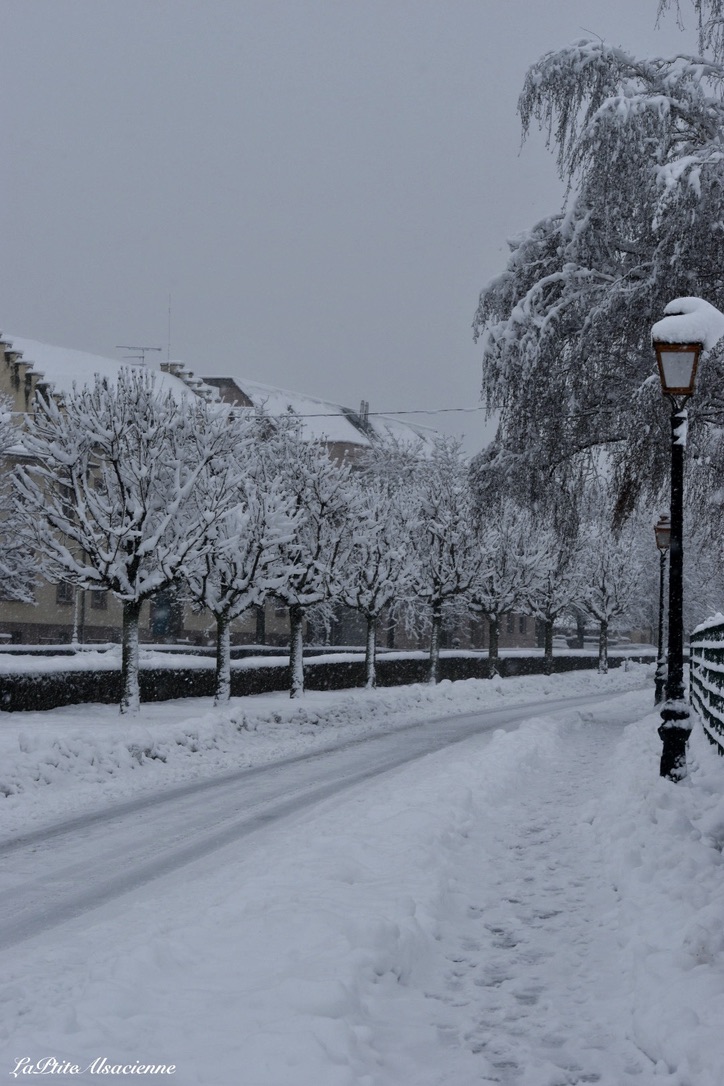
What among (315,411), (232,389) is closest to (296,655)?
(232,389)

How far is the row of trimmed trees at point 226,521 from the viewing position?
2208 cm

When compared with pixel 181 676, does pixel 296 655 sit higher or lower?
higher

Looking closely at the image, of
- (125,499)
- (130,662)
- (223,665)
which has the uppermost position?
(125,499)

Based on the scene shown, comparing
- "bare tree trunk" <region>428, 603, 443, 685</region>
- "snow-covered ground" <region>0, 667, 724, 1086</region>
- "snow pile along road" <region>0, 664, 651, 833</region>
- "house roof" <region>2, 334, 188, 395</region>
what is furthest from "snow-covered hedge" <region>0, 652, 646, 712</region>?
"house roof" <region>2, 334, 188, 395</region>

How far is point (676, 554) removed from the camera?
1071 centimetres

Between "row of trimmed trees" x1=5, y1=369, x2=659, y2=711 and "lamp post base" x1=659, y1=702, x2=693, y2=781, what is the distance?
8767mm

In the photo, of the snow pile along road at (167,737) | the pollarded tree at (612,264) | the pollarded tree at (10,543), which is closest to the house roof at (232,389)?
the pollarded tree at (10,543)

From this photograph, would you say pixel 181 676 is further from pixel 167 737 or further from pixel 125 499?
pixel 167 737

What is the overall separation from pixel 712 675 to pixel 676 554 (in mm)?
2942

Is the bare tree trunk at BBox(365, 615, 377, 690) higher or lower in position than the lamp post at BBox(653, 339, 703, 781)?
lower

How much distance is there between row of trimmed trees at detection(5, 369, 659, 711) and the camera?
2208 cm

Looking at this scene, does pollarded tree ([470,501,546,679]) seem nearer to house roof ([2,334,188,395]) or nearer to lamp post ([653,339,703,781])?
house roof ([2,334,188,395])

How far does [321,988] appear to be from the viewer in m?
4.97

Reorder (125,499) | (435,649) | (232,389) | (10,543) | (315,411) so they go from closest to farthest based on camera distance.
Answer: (125,499)
(435,649)
(10,543)
(232,389)
(315,411)
